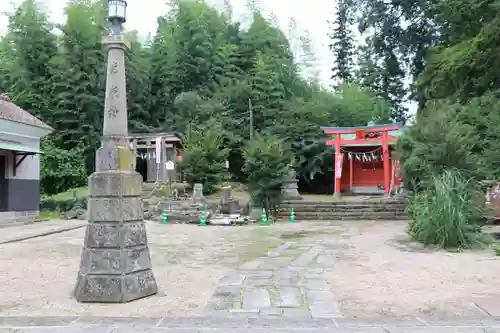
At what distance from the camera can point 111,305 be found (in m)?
4.07

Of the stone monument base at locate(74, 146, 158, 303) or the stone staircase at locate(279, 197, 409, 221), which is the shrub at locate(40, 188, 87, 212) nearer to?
the stone staircase at locate(279, 197, 409, 221)

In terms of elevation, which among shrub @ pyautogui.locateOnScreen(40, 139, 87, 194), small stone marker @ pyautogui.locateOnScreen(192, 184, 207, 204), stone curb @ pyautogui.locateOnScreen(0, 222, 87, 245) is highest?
shrub @ pyautogui.locateOnScreen(40, 139, 87, 194)

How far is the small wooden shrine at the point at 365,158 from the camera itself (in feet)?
62.1

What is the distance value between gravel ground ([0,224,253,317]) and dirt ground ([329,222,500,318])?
142cm

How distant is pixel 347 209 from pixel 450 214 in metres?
8.42

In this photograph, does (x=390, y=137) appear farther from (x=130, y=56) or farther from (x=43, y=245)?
(x=43, y=245)

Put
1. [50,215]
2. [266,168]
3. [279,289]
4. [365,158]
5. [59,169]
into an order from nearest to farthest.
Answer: [279,289] < [266,168] < [50,215] < [59,169] < [365,158]

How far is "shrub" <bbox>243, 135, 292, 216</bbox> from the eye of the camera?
46.5 ft

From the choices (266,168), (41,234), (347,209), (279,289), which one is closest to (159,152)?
(266,168)

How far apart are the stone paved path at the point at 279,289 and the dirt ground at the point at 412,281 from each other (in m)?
0.19

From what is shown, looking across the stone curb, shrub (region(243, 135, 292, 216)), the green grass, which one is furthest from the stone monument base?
the green grass

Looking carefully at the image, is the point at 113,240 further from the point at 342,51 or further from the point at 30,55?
the point at 342,51

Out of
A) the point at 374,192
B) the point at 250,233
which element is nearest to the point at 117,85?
the point at 250,233

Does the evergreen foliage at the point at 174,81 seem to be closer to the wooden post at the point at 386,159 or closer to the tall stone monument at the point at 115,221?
the wooden post at the point at 386,159
